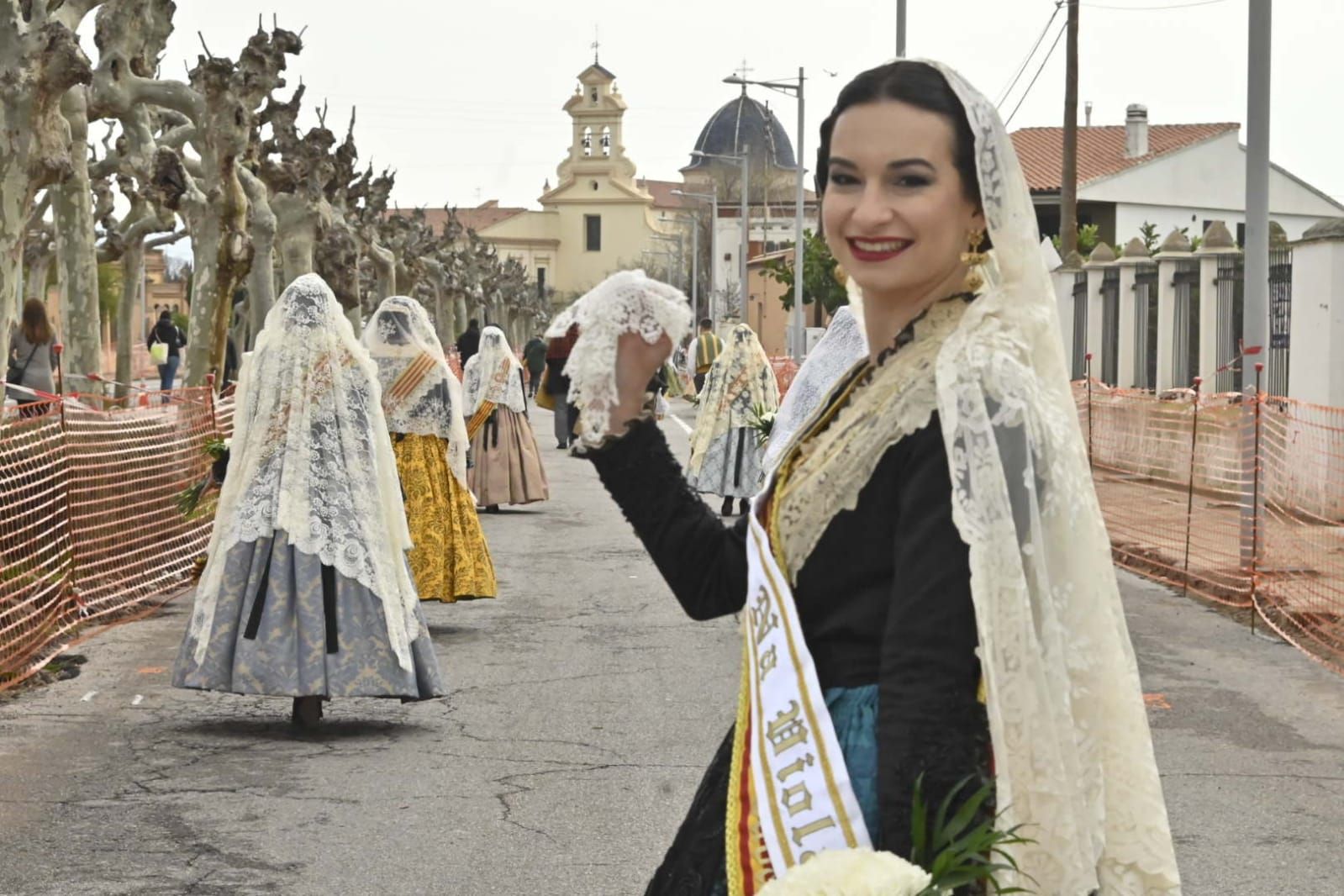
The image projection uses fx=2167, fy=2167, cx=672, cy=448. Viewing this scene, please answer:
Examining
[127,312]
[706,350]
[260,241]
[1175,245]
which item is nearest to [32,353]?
[260,241]

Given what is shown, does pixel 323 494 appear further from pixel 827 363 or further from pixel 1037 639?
pixel 1037 639

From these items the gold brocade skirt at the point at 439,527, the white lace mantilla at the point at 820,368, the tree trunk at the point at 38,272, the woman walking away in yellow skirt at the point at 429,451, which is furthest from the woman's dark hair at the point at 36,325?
the tree trunk at the point at 38,272

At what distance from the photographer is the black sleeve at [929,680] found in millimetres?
2467

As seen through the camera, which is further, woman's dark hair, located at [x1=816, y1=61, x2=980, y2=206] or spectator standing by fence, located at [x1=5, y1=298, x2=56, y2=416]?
spectator standing by fence, located at [x1=5, y1=298, x2=56, y2=416]

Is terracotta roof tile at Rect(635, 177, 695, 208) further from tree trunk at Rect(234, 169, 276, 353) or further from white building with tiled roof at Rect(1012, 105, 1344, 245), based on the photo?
tree trunk at Rect(234, 169, 276, 353)

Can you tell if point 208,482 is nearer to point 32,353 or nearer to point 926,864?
point 926,864

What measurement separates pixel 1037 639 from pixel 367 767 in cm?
570

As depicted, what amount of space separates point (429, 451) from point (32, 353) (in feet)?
26.6

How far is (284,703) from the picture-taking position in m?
9.55

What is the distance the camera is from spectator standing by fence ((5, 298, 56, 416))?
18.8 meters

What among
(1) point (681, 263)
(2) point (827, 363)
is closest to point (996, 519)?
(2) point (827, 363)

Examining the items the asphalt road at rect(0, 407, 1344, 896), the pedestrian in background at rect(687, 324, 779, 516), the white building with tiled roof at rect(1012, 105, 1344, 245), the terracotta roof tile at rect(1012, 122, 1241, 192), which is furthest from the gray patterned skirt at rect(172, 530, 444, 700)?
the terracotta roof tile at rect(1012, 122, 1241, 192)

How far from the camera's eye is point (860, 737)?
2.60 m

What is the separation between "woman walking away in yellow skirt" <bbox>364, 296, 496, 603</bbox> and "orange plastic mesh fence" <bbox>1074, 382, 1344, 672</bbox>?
138 inches
